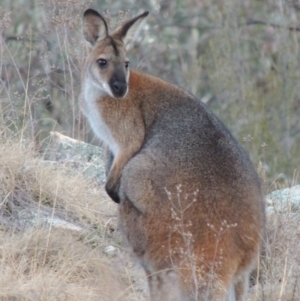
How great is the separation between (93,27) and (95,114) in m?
0.63

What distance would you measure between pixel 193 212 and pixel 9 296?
1137mm

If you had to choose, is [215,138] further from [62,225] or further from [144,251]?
[62,225]

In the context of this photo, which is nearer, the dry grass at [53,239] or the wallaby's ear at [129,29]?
the dry grass at [53,239]

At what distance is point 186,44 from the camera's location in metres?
16.7

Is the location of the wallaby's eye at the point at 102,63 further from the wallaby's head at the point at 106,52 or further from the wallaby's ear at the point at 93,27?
the wallaby's ear at the point at 93,27

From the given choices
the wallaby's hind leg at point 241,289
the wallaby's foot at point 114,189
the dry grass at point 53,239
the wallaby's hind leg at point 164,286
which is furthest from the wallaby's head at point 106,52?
the wallaby's hind leg at point 241,289

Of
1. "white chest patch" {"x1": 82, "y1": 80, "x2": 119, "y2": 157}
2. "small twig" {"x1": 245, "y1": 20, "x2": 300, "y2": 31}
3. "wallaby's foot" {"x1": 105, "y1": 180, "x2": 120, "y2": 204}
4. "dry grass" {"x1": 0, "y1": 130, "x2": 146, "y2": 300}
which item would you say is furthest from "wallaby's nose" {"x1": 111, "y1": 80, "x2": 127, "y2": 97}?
"small twig" {"x1": 245, "y1": 20, "x2": 300, "y2": 31}

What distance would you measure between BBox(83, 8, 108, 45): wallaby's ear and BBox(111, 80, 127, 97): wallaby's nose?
0.55 m

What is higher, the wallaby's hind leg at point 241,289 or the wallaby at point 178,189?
the wallaby at point 178,189

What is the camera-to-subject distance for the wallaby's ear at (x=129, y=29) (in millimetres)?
6723

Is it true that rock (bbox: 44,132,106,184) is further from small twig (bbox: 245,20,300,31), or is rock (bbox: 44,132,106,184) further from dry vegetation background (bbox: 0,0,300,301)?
small twig (bbox: 245,20,300,31)

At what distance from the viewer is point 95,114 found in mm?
6520

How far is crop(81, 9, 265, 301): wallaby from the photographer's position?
552 centimetres

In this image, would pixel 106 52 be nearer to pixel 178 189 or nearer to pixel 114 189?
pixel 114 189
